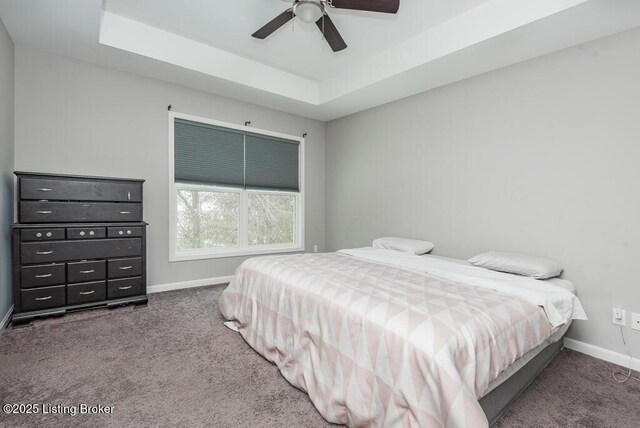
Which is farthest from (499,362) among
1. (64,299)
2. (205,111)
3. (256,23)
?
(205,111)

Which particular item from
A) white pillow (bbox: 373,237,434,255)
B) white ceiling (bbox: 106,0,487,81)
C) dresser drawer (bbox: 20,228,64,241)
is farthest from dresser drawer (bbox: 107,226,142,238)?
white pillow (bbox: 373,237,434,255)

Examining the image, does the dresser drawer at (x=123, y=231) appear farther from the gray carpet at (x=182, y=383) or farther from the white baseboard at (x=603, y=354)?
the white baseboard at (x=603, y=354)

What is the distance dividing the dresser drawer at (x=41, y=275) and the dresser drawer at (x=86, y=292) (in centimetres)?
12

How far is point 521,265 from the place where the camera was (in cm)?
241

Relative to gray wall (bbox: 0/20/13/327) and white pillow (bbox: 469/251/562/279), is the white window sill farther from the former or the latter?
white pillow (bbox: 469/251/562/279)

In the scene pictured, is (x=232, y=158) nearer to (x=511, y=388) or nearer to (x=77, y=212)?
(x=77, y=212)

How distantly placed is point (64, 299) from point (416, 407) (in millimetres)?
3191

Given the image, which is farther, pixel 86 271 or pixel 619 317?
pixel 86 271

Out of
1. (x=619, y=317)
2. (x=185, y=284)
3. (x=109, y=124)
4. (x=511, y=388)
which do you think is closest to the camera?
(x=511, y=388)

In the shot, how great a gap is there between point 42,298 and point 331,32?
342cm

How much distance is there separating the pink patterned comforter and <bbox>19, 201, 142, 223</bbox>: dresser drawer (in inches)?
72.0

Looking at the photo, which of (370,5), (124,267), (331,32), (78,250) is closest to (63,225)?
(78,250)

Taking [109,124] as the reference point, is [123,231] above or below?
below

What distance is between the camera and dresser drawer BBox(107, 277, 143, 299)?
9.95ft
